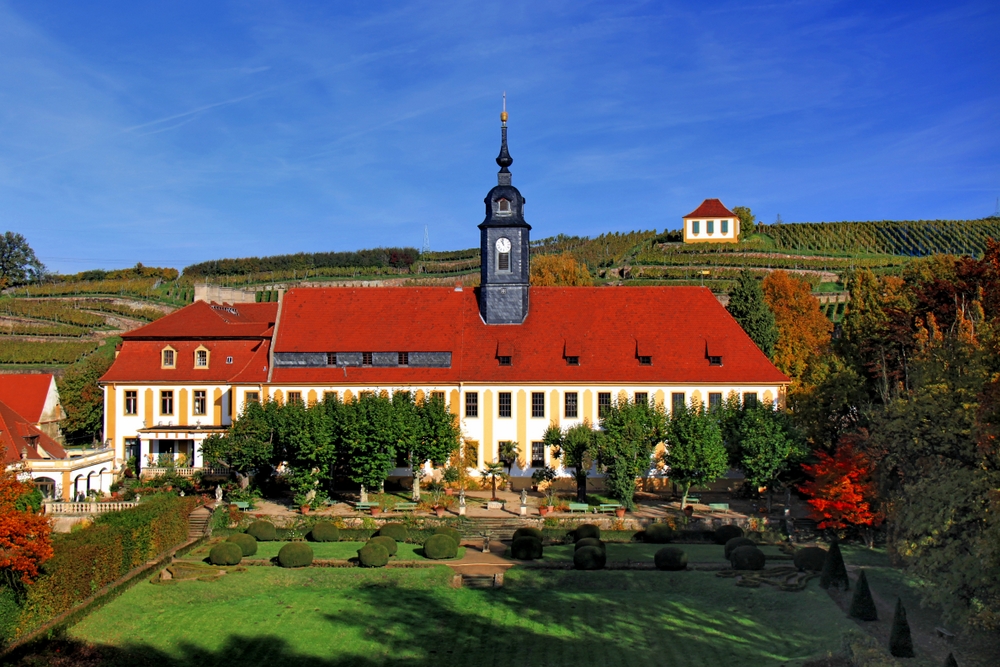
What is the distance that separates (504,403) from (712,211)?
6092cm

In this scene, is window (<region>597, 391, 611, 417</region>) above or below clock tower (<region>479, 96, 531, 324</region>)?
below

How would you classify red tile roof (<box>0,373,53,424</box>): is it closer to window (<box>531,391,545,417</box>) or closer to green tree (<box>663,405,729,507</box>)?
window (<box>531,391,545,417</box>)

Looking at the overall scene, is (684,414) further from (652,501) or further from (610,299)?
(610,299)

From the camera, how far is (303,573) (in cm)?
3294

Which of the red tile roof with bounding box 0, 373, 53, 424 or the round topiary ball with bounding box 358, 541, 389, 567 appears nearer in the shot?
the round topiary ball with bounding box 358, 541, 389, 567

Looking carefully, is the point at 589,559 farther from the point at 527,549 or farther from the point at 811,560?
the point at 811,560

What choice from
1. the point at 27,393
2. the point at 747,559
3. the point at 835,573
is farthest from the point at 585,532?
the point at 27,393

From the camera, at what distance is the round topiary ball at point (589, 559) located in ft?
109

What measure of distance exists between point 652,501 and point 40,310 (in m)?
66.8

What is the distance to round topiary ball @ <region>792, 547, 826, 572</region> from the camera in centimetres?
3198

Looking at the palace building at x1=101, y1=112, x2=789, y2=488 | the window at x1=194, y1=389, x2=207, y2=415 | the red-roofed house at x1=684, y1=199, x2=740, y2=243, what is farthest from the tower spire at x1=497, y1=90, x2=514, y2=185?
the red-roofed house at x1=684, y1=199, x2=740, y2=243

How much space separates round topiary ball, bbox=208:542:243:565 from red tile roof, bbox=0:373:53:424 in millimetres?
26373

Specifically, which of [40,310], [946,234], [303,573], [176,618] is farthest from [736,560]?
[946,234]

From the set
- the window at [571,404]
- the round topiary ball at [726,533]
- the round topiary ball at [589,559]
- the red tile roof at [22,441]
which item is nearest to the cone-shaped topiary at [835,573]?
the round topiary ball at [726,533]
